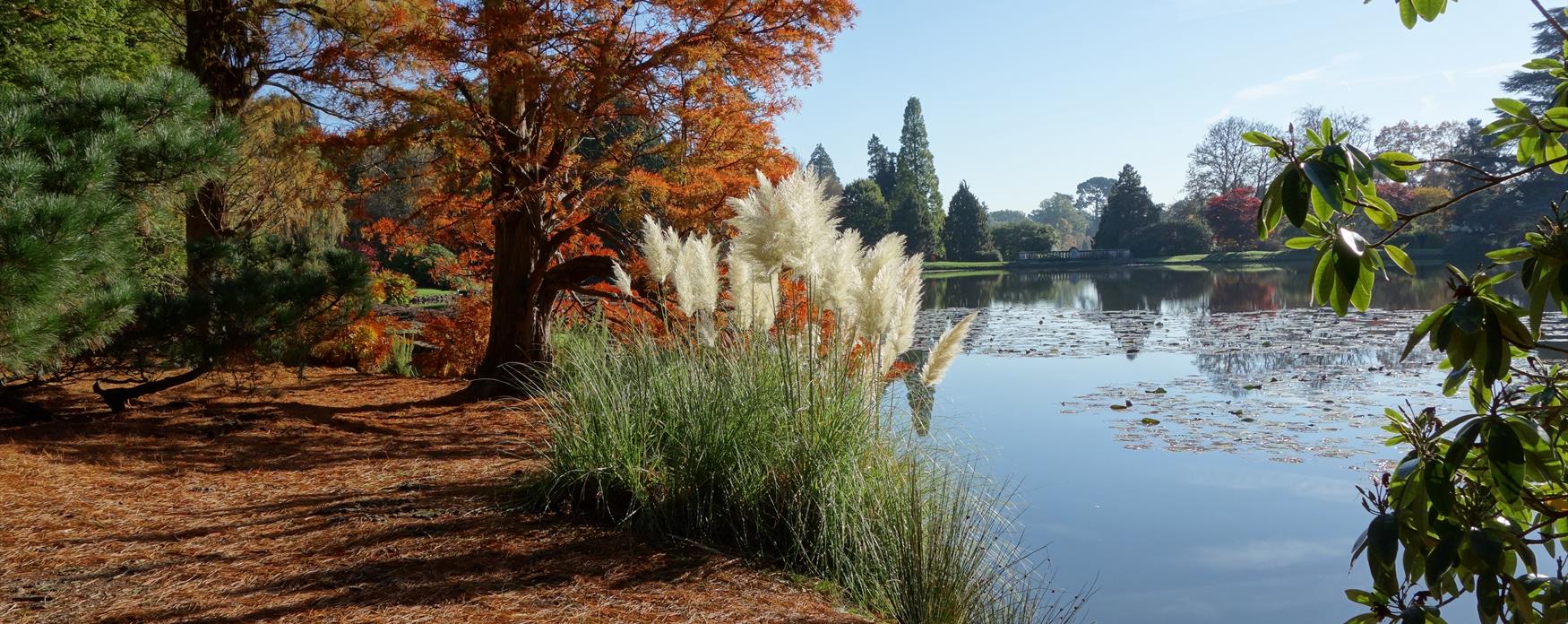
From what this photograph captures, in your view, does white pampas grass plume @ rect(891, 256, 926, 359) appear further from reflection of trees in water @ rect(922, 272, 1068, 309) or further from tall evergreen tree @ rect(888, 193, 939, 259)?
tall evergreen tree @ rect(888, 193, 939, 259)

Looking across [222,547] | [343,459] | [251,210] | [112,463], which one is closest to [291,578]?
[222,547]

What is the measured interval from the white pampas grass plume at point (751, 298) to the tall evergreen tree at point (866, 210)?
26.1 metres

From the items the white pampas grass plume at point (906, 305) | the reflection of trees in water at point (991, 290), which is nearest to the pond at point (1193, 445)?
the white pampas grass plume at point (906, 305)

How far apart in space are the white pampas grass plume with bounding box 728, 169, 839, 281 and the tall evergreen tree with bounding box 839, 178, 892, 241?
26.4 m

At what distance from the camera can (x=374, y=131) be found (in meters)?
5.94

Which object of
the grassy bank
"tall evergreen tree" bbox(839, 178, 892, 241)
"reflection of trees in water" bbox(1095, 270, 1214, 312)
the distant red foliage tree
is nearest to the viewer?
the grassy bank

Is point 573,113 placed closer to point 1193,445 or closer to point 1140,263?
point 1193,445

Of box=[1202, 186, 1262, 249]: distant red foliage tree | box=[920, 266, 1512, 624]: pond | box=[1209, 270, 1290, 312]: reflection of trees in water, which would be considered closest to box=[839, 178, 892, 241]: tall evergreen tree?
box=[1209, 270, 1290, 312]: reflection of trees in water

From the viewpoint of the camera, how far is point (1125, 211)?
38.7 meters

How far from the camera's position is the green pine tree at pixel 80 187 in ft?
Answer: 12.5

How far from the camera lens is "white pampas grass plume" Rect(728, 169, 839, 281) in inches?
126

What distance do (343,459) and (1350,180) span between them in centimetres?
467

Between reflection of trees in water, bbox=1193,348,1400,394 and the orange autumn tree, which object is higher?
the orange autumn tree

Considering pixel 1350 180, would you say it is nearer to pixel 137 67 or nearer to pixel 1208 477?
pixel 1208 477
